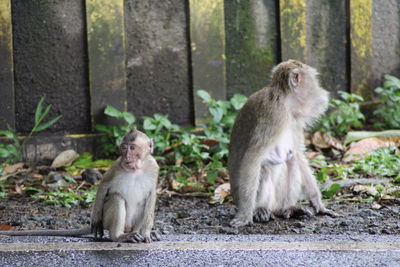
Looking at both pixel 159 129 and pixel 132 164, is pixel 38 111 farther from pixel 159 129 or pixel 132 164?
pixel 132 164

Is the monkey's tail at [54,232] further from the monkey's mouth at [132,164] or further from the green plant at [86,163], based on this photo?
the green plant at [86,163]

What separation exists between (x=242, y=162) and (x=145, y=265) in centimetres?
195

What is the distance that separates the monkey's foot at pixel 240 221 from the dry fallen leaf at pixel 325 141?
118 inches

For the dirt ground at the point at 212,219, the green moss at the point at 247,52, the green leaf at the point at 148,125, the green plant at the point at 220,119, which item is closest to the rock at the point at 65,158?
the green leaf at the point at 148,125

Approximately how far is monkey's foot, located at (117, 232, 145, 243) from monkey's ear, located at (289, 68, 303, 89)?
2.03m

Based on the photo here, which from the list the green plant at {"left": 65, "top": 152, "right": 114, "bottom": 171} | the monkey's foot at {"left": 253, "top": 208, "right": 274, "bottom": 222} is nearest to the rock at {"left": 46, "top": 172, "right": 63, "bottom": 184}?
the green plant at {"left": 65, "top": 152, "right": 114, "bottom": 171}

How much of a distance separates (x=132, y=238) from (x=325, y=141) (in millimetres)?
4414

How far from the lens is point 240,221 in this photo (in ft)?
19.7

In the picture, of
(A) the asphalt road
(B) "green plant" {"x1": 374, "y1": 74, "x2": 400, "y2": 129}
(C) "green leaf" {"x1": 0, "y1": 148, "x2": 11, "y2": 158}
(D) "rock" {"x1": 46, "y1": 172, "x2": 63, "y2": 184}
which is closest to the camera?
(A) the asphalt road

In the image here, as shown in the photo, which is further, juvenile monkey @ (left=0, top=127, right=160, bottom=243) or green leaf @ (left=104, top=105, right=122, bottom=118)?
green leaf @ (left=104, top=105, right=122, bottom=118)

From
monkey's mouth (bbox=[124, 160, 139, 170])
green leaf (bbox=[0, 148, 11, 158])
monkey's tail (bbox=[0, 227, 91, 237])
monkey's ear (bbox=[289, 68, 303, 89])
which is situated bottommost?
monkey's tail (bbox=[0, 227, 91, 237])

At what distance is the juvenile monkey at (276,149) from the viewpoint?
6.12 meters

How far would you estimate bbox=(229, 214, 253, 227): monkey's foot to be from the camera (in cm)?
597

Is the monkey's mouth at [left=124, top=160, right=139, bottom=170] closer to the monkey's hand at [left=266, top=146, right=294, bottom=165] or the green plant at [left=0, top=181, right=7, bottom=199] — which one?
the monkey's hand at [left=266, top=146, right=294, bottom=165]
